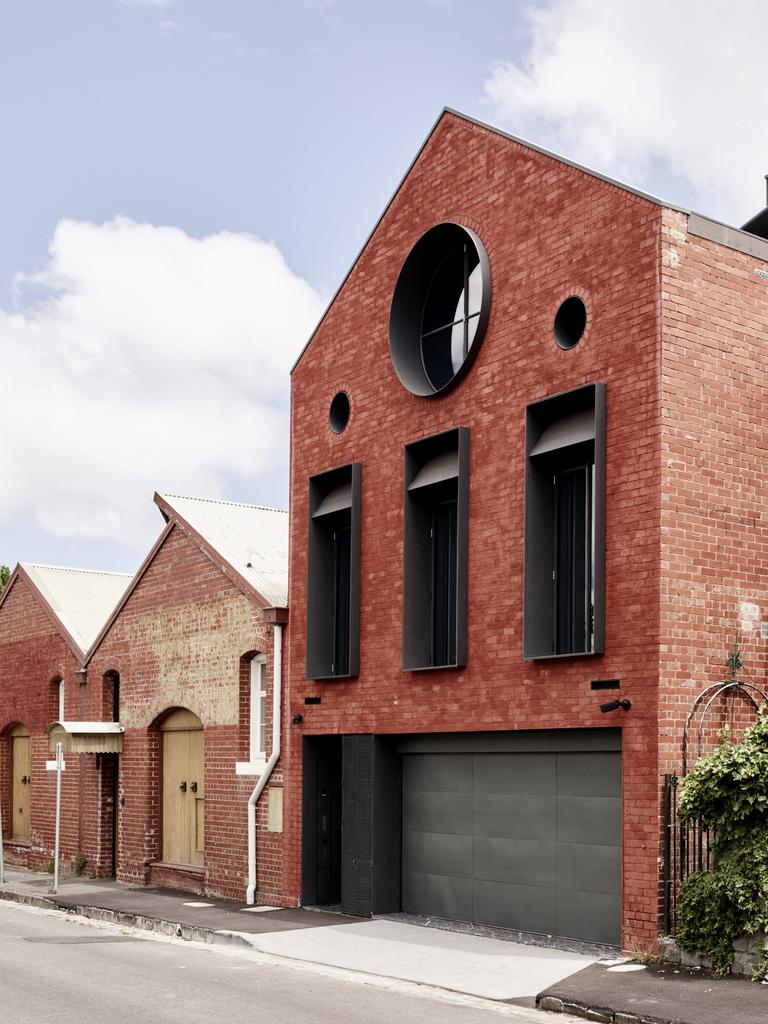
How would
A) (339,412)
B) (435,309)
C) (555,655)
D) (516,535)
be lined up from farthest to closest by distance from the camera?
(339,412) → (435,309) → (516,535) → (555,655)

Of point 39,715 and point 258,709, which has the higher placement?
point 258,709

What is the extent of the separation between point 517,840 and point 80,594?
56.2 feet

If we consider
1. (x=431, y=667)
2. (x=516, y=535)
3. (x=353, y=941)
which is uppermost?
(x=516, y=535)

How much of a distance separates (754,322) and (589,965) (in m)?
7.10

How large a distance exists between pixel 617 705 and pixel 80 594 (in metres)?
19.2

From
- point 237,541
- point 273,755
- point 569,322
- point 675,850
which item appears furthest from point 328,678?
point 675,850

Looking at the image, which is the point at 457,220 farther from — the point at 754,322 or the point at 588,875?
the point at 588,875

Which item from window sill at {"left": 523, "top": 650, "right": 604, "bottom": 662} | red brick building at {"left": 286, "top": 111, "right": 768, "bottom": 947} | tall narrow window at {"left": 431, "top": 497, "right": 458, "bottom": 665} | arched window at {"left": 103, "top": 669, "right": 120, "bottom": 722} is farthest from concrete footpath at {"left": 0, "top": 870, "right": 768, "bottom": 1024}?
arched window at {"left": 103, "top": 669, "right": 120, "bottom": 722}

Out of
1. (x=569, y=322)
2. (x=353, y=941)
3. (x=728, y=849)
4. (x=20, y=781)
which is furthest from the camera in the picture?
(x=20, y=781)

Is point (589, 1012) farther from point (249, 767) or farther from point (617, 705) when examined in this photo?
point (249, 767)

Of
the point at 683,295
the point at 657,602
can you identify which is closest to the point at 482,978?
the point at 657,602

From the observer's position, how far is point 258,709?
68.5 ft

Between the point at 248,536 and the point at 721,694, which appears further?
the point at 248,536

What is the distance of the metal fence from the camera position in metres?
13.1
